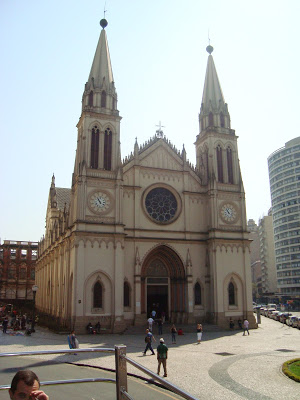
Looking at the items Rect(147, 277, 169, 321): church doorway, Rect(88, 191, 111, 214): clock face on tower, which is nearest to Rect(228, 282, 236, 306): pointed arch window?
Rect(147, 277, 169, 321): church doorway

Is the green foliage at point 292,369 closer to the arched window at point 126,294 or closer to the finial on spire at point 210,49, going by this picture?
the arched window at point 126,294

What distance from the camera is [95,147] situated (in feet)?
129

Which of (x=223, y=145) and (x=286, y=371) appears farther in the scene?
(x=223, y=145)

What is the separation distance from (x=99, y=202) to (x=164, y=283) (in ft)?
36.5

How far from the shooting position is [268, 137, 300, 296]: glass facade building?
92.9 m

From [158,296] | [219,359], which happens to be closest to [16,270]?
[158,296]

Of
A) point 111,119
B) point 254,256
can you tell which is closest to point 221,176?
point 111,119

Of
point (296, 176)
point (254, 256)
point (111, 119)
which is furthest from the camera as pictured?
point (254, 256)

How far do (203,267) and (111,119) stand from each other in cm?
1839

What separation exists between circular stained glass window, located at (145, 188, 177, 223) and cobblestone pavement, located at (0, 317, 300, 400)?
12.3 m

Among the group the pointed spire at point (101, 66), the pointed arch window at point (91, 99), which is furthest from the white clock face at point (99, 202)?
the pointed spire at point (101, 66)

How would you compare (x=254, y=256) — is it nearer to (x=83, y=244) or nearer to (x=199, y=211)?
(x=199, y=211)

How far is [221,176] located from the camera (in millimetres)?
43906

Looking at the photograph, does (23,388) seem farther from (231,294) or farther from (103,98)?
(103,98)
